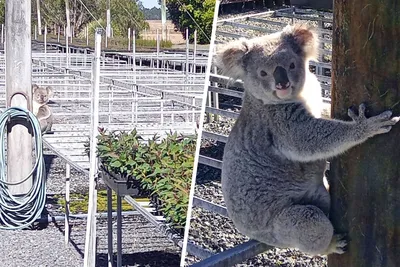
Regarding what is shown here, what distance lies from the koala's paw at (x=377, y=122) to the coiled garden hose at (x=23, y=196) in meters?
4.45

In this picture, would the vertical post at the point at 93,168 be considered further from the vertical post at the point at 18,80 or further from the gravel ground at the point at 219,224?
the vertical post at the point at 18,80

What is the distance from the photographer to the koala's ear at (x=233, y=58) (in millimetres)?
1424

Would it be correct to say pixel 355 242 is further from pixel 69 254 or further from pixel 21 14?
pixel 21 14

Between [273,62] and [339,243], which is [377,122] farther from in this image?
[273,62]

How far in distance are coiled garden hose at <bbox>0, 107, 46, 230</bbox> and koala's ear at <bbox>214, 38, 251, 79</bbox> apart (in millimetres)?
3779

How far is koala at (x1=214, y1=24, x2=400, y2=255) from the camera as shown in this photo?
1289 mm

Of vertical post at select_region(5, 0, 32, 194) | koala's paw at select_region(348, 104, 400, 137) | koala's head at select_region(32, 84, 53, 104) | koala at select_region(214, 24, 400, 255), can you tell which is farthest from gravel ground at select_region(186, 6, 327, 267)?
koala's head at select_region(32, 84, 53, 104)

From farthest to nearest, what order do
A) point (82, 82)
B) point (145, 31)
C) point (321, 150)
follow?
point (145, 31), point (82, 82), point (321, 150)

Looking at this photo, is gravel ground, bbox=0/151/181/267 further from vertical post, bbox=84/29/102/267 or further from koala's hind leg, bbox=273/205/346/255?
koala's hind leg, bbox=273/205/346/255

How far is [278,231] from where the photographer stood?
1.30 metres

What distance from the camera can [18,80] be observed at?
17.9ft

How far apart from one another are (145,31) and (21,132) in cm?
2171

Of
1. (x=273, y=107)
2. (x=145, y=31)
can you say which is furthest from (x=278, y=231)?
(x=145, y=31)

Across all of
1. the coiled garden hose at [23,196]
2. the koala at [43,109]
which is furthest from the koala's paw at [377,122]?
the koala at [43,109]
